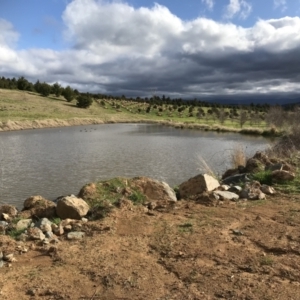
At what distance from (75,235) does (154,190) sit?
3674mm

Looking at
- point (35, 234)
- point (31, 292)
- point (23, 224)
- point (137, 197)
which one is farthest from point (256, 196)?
point (31, 292)

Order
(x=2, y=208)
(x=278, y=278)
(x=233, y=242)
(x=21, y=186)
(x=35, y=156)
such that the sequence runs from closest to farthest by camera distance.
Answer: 1. (x=278, y=278)
2. (x=233, y=242)
3. (x=2, y=208)
4. (x=21, y=186)
5. (x=35, y=156)

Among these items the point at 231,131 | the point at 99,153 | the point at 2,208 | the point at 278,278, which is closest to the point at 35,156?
the point at 99,153

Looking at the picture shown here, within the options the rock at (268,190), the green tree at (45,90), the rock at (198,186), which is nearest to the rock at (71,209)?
the rock at (198,186)

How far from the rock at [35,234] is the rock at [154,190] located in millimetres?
3550

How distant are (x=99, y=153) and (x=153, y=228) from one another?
20715 millimetres

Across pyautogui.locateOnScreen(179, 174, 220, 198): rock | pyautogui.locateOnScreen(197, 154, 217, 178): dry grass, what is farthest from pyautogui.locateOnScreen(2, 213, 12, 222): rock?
pyautogui.locateOnScreen(197, 154, 217, 178): dry grass

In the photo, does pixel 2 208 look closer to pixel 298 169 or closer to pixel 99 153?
pixel 298 169

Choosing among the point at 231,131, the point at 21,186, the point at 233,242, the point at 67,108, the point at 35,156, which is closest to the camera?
the point at 233,242

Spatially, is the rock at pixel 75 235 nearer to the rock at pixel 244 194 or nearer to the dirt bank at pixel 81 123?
the rock at pixel 244 194

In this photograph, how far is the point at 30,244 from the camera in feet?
21.4

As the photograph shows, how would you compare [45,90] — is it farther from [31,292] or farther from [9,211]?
[31,292]

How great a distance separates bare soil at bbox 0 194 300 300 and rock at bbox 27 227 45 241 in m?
0.22

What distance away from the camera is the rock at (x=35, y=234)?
22.3 feet
